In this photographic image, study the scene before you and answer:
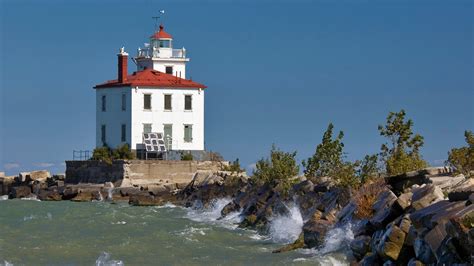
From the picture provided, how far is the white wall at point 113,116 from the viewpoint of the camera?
6869cm

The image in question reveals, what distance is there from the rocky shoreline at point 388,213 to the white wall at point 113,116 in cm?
2054

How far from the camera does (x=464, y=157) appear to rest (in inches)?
1037

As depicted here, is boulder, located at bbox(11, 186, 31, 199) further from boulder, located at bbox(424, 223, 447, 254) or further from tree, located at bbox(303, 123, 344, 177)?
boulder, located at bbox(424, 223, 447, 254)

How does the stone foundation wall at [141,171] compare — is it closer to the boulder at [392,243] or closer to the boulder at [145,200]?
the boulder at [145,200]

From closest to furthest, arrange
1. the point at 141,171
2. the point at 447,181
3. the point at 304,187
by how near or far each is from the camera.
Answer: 1. the point at 447,181
2. the point at 304,187
3. the point at 141,171

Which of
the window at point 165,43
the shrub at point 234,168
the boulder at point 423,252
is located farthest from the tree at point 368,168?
the window at point 165,43

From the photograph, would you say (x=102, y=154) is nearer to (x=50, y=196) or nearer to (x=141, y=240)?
(x=50, y=196)

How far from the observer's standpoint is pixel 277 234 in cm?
3144

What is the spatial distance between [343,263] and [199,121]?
47536mm

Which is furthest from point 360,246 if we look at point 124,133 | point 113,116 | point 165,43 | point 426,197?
point 165,43

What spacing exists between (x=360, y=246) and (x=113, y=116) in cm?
4969

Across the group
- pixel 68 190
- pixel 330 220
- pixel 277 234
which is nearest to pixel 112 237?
pixel 277 234

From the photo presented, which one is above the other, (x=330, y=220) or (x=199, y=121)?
(x=199, y=121)

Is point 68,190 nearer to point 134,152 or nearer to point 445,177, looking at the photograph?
point 134,152
